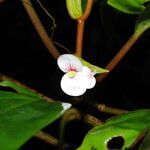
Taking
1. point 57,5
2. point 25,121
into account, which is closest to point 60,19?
point 57,5

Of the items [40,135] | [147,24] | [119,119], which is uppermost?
[147,24]

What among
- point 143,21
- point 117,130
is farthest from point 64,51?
point 117,130

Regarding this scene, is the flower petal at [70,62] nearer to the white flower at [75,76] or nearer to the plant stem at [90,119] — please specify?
the white flower at [75,76]

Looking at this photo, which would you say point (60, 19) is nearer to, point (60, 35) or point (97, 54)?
point (60, 35)

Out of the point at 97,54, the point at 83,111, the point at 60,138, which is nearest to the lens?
the point at 60,138

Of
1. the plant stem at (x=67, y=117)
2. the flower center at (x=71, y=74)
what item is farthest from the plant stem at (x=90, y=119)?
the flower center at (x=71, y=74)

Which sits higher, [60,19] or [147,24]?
[147,24]

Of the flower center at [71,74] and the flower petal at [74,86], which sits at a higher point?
the flower center at [71,74]
